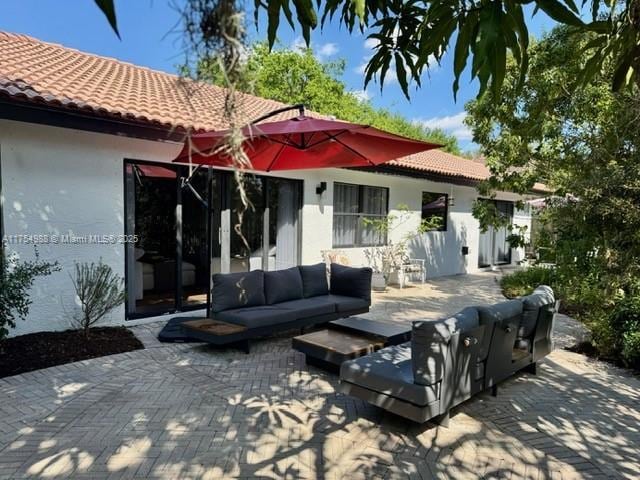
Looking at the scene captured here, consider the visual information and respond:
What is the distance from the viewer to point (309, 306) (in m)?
6.91

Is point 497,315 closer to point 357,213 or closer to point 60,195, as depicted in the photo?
point 60,195

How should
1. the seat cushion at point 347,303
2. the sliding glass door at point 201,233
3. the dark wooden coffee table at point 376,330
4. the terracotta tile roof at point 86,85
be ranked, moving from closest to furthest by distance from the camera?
the dark wooden coffee table at point 376,330
the terracotta tile roof at point 86,85
the seat cushion at point 347,303
the sliding glass door at point 201,233

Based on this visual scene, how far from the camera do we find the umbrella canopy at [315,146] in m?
4.94

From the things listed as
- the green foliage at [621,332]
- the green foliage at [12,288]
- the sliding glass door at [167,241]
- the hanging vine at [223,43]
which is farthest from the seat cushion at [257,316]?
the hanging vine at [223,43]

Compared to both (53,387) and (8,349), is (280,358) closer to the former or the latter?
(53,387)

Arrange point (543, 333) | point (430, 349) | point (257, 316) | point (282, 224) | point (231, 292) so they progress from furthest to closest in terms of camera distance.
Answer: point (282, 224)
point (231, 292)
point (257, 316)
point (543, 333)
point (430, 349)

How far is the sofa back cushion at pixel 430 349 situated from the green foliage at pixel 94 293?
192 inches

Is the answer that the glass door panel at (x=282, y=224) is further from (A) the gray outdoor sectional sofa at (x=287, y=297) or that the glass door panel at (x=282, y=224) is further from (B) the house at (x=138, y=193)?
(A) the gray outdoor sectional sofa at (x=287, y=297)

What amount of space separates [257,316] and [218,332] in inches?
23.7

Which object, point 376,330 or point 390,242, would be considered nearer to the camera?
point 376,330

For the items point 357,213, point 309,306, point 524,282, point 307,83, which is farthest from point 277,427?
point 307,83

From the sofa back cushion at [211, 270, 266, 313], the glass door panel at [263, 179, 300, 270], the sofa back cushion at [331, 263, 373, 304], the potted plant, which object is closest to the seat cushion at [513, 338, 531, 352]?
the sofa back cushion at [331, 263, 373, 304]

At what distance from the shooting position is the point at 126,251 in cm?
726

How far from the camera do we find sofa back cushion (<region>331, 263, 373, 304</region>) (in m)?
7.86
